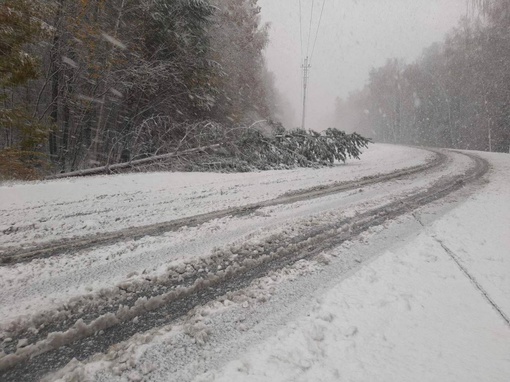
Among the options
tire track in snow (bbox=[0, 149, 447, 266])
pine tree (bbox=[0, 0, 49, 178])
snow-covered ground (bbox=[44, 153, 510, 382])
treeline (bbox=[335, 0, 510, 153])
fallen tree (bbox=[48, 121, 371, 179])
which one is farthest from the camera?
treeline (bbox=[335, 0, 510, 153])

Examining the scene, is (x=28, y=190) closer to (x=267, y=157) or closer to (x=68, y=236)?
(x=68, y=236)

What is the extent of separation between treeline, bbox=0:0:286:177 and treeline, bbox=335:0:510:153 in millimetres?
26936

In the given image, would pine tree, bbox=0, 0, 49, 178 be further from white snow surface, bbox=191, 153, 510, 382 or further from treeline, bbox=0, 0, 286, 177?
white snow surface, bbox=191, 153, 510, 382

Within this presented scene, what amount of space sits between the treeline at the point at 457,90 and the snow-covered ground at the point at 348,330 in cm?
3053

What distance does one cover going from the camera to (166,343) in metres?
1.11

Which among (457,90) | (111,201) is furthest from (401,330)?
(457,90)

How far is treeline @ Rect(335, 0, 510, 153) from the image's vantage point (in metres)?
23.7

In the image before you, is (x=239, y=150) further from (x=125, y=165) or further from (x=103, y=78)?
(x=103, y=78)

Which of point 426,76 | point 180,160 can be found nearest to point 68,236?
point 180,160

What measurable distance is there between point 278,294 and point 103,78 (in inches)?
329

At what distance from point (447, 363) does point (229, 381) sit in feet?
2.82

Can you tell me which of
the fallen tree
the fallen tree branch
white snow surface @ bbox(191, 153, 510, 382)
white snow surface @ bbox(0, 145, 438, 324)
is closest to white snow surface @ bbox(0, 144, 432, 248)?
white snow surface @ bbox(0, 145, 438, 324)

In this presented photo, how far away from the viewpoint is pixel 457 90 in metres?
31.6

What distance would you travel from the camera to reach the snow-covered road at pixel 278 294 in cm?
104
